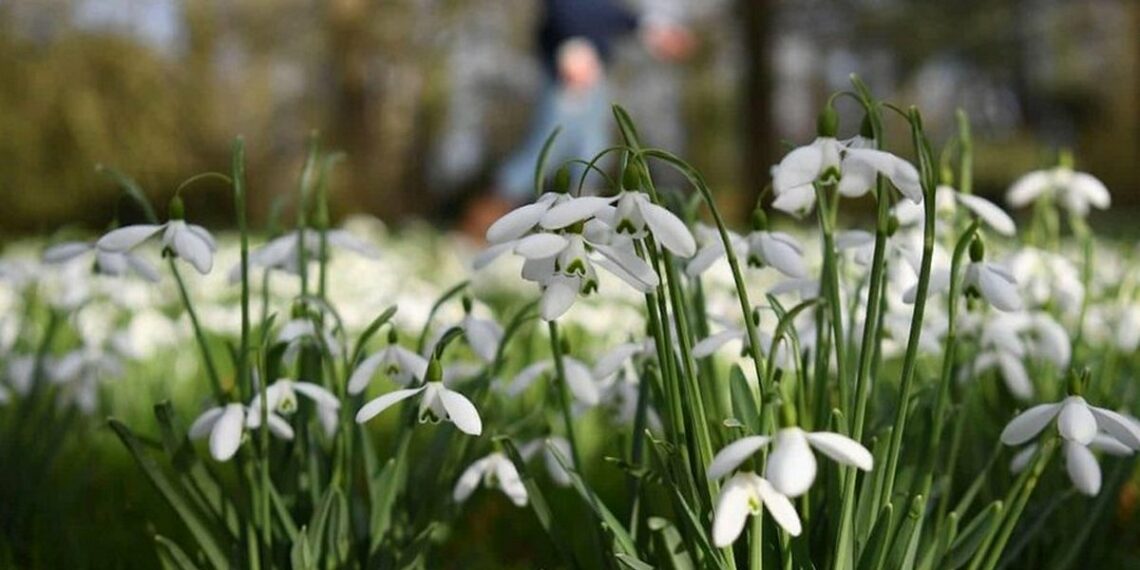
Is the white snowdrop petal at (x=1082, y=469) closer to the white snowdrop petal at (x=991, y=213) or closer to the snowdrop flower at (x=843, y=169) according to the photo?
the white snowdrop petal at (x=991, y=213)

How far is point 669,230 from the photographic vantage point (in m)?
0.97

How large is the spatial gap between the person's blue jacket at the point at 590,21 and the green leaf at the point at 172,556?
510 centimetres

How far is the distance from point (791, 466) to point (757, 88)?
9053 millimetres

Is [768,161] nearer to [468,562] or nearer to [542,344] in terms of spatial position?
[542,344]

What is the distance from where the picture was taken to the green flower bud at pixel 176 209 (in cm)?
125

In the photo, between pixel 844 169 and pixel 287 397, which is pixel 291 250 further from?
pixel 844 169

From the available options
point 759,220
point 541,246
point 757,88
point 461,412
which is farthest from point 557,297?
point 757,88

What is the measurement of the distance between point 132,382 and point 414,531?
1.39 metres

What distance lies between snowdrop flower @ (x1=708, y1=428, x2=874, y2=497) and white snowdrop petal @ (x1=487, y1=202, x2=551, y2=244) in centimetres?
24

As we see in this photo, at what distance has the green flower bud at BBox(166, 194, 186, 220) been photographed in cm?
125

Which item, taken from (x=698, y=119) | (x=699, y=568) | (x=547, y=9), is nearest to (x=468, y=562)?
(x=699, y=568)

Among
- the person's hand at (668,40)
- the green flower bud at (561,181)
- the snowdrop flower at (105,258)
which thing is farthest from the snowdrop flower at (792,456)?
the person's hand at (668,40)

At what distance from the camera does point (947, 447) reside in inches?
60.0

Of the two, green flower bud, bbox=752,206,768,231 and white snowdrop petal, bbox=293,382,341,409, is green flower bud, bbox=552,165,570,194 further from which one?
white snowdrop petal, bbox=293,382,341,409
